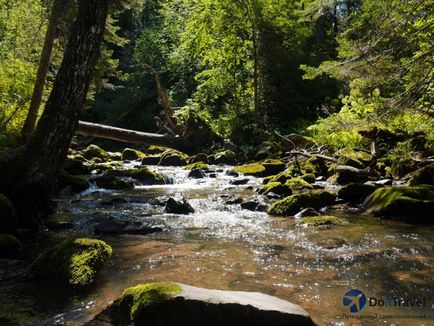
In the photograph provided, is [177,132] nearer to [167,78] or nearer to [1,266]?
[167,78]

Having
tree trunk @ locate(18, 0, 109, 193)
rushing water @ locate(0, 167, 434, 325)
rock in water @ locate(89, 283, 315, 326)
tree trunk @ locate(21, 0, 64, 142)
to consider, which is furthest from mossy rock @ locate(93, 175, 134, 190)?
rock in water @ locate(89, 283, 315, 326)

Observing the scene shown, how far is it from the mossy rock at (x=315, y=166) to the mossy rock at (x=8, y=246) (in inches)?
407

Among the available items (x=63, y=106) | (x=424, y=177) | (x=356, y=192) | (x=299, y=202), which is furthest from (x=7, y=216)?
(x=424, y=177)

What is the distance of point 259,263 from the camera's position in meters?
5.55

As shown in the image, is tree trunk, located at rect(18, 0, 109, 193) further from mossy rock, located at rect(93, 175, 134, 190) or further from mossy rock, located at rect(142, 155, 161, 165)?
mossy rock, located at rect(142, 155, 161, 165)

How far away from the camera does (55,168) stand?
768 centimetres

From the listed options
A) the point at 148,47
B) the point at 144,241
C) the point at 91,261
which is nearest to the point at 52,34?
the point at 144,241

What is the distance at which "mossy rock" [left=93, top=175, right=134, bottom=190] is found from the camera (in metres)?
13.5

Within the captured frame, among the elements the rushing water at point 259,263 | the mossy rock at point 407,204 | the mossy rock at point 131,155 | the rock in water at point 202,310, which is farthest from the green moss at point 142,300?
the mossy rock at point 131,155

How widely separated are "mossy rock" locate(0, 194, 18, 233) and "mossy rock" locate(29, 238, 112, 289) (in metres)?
2.15

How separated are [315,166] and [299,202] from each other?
18.6 feet

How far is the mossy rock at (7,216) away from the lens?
6.63 m

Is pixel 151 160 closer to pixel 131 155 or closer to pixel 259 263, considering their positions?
pixel 131 155

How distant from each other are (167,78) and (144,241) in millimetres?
31621
